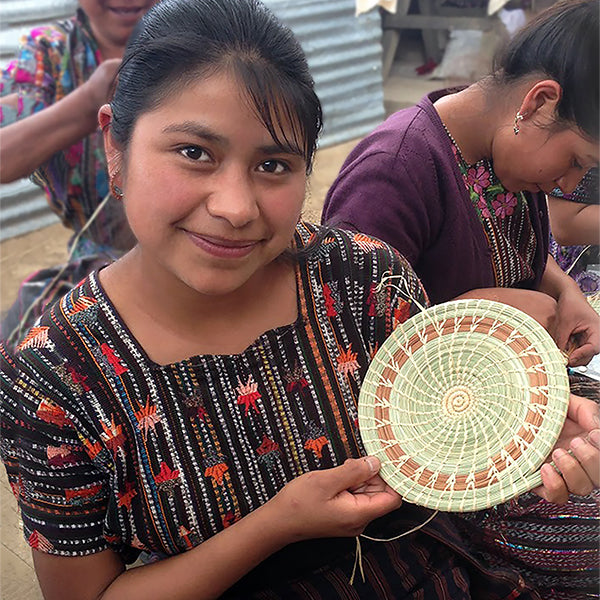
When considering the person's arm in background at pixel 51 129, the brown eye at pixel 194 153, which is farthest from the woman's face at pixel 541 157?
the person's arm in background at pixel 51 129

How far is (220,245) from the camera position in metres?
0.95

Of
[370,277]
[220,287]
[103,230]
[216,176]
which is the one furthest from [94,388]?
[103,230]

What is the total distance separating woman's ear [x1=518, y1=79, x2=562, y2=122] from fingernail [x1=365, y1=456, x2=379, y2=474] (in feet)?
2.55

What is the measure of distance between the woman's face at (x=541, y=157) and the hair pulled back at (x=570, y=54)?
45 mm

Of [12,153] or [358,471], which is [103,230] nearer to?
[12,153]

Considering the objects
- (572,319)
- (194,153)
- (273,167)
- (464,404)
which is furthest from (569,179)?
(194,153)

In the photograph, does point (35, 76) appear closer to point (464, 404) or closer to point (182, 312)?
point (182, 312)

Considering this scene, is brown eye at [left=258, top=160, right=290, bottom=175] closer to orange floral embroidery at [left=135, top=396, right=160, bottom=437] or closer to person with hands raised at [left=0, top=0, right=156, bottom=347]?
orange floral embroidery at [left=135, top=396, right=160, bottom=437]

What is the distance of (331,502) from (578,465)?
34cm

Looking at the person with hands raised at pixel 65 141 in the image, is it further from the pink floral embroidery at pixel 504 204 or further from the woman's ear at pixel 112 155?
the pink floral embroidery at pixel 504 204

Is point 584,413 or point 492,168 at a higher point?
point 492,168

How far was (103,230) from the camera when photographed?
1.97m

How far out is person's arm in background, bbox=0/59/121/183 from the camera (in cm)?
162

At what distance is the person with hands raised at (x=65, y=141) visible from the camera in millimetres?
1753
